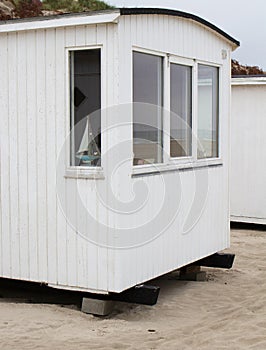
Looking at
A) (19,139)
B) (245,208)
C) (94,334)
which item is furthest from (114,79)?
(245,208)

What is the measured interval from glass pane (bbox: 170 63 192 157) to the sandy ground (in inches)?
61.3

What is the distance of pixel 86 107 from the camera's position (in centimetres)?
642

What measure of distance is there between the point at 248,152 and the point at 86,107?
615cm

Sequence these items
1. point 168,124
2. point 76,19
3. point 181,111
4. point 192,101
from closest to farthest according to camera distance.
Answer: point 76,19 → point 168,124 → point 181,111 → point 192,101

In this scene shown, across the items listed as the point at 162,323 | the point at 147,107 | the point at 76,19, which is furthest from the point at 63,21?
the point at 162,323

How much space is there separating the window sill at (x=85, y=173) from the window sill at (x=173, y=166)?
1.07 ft

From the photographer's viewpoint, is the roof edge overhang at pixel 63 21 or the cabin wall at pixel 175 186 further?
the cabin wall at pixel 175 186

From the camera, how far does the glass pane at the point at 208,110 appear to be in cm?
783

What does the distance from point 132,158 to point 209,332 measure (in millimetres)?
1700

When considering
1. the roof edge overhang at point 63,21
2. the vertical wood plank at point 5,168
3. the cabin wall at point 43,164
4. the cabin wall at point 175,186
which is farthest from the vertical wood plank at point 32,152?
the cabin wall at point 175,186

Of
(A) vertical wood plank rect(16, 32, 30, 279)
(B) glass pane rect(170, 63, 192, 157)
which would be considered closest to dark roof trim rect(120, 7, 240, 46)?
(B) glass pane rect(170, 63, 192, 157)

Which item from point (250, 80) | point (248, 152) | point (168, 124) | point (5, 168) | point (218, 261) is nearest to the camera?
point (5, 168)

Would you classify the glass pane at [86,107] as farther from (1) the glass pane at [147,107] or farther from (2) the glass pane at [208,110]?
(2) the glass pane at [208,110]

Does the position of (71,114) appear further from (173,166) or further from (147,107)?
(173,166)
